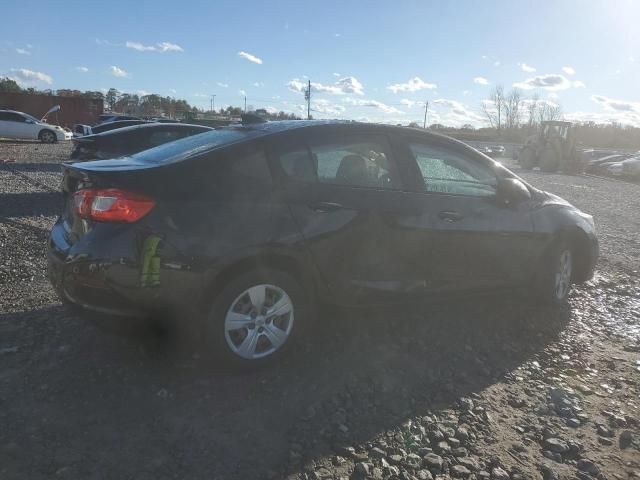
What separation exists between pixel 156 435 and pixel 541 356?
280cm

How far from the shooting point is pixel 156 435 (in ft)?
9.12

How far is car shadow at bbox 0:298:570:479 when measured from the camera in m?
2.64

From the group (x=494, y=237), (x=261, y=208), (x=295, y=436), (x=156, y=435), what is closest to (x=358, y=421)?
(x=295, y=436)

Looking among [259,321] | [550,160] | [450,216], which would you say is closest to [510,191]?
[450,216]

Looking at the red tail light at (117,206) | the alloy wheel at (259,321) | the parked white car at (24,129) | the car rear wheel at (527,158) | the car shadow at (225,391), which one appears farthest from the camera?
the car rear wheel at (527,158)

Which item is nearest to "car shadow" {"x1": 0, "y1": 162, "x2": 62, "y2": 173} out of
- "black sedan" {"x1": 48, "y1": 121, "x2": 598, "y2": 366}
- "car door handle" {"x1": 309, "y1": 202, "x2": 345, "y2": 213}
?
"black sedan" {"x1": 48, "y1": 121, "x2": 598, "y2": 366}

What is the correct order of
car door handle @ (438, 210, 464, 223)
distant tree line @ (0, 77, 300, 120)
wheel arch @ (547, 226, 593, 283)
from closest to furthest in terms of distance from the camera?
1. car door handle @ (438, 210, 464, 223)
2. wheel arch @ (547, 226, 593, 283)
3. distant tree line @ (0, 77, 300, 120)

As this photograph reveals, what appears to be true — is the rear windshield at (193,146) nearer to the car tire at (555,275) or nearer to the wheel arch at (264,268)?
the wheel arch at (264,268)

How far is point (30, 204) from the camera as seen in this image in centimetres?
864

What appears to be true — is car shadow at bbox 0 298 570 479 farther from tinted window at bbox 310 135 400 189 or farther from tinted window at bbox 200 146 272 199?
tinted window at bbox 310 135 400 189

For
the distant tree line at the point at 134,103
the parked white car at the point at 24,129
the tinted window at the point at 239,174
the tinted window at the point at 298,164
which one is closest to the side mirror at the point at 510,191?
the tinted window at the point at 298,164

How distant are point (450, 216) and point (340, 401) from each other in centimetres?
168

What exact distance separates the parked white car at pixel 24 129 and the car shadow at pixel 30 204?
21.1 meters

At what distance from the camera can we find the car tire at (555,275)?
4879 millimetres
